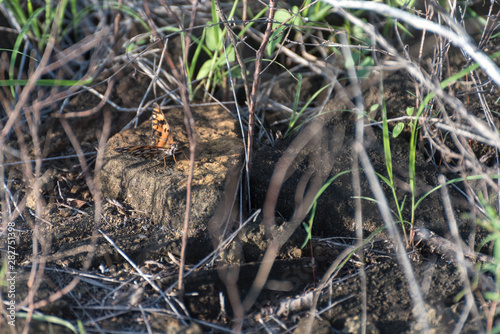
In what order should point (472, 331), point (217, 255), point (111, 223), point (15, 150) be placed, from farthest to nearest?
point (15, 150), point (111, 223), point (217, 255), point (472, 331)

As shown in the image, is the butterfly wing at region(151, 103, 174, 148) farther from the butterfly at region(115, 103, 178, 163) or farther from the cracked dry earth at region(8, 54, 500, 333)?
the cracked dry earth at region(8, 54, 500, 333)

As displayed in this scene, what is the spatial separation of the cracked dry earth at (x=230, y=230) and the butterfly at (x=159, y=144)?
0.22ft

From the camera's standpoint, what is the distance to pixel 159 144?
2.21 meters

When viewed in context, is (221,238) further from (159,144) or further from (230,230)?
(159,144)

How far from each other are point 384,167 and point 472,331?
3.01 feet

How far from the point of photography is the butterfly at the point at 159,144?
6.75ft

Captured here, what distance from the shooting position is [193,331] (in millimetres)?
1519

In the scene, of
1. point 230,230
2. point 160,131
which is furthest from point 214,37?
point 230,230

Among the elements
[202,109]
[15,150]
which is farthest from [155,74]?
[15,150]

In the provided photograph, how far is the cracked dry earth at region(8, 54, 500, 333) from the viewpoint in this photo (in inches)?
63.2

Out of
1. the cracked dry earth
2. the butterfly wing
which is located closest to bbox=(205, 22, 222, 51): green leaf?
the cracked dry earth

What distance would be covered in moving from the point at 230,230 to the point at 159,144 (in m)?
0.66

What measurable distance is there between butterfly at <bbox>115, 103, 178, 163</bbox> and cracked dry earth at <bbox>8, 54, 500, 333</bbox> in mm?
67

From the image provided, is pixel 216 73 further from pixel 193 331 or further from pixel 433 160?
pixel 193 331
